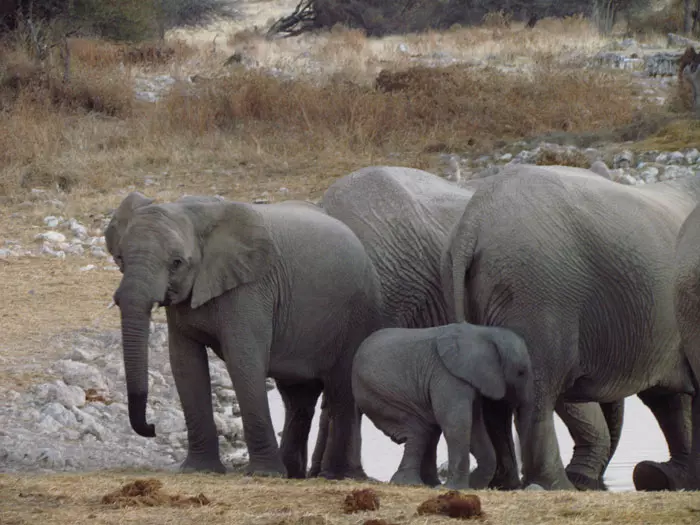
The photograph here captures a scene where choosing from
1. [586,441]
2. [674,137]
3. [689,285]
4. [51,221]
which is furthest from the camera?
[674,137]

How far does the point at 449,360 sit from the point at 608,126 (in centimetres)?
1103

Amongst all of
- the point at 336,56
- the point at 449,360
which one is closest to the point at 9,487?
the point at 449,360

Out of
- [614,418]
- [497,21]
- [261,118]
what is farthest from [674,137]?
[497,21]

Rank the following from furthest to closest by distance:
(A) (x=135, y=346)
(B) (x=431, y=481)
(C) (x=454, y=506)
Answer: (B) (x=431, y=481), (A) (x=135, y=346), (C) (x=454, y=506)

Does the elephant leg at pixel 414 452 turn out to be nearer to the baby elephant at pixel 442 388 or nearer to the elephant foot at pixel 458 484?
the baby elephant at pixel 442 388

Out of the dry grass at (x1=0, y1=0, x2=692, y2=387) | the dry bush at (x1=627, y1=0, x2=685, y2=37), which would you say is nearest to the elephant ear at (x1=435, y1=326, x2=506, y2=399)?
the dry grass at (x1=0, y1=0, x2=692, y2=387)

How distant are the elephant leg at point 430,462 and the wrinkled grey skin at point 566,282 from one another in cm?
39

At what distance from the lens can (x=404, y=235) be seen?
7461mm

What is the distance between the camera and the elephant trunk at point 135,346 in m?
6.17

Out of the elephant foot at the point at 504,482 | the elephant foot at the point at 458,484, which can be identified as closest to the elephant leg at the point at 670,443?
the elephant foot at the point at 504,482

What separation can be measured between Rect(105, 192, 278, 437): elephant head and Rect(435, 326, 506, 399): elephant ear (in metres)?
0.95

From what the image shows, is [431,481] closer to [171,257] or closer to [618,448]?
[171,257]

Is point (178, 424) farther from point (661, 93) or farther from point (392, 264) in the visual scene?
point (661, 93)

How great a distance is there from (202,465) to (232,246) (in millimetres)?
980
